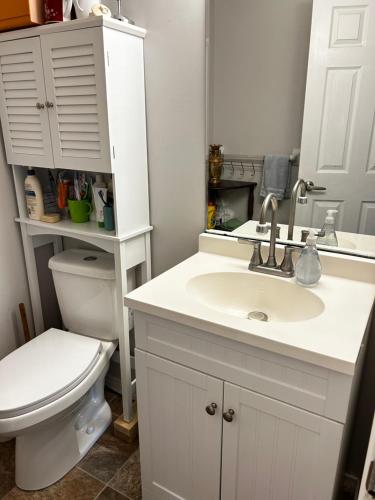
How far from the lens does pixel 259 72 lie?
1.22m

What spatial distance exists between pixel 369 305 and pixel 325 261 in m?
0.23

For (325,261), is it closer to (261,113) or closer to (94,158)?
(261,113)

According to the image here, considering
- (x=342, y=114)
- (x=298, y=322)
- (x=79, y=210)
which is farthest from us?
(x=79, y=210)

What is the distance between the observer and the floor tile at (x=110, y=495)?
1.43 meters

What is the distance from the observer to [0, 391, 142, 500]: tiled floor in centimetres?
145

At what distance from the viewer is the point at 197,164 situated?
141cm

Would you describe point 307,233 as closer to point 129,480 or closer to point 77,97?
point 77,97

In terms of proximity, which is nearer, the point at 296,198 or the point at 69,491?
the point at 296,198

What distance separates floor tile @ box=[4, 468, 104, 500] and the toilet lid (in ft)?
1.42

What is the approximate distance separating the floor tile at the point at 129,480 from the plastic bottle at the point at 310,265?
3.39ft

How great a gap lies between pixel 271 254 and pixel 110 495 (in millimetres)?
1101

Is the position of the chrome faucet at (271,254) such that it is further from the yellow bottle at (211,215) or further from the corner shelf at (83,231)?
the corner shelf at (83,231)

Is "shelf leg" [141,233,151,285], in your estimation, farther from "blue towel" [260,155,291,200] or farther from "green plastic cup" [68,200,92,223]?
"blue towel" [260,155,291,200]

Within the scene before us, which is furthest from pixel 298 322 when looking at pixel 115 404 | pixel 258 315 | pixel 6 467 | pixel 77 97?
pixel 6 467
